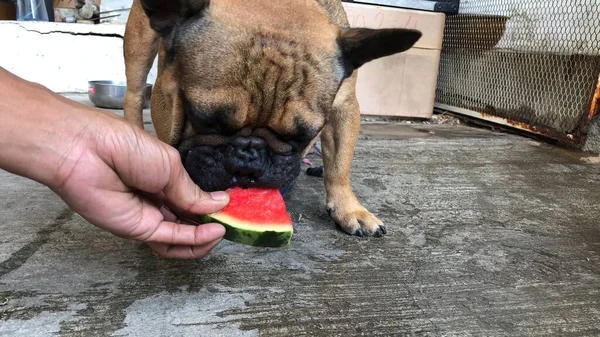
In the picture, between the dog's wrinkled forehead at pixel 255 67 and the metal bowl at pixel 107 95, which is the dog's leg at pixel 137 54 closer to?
the dog's wrinkled forehead at pixel 255 67

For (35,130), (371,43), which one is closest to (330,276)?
(371,43)

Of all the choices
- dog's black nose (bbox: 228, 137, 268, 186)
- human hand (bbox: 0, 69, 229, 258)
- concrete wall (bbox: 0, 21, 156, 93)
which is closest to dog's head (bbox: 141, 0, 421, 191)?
dog's black nose (bbox: 228, 137, 268, 186)

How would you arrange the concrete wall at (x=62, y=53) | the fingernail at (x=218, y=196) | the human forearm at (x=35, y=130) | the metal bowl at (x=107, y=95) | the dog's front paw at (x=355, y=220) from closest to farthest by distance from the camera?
the human forearm at (x=35, y=130)
the fingernail at (x=218, y=196)
the dog's front paw at (x=355, y=220)
the metal bowl at (x=107, y=95)
the concrete wall at (x=62, y=53)

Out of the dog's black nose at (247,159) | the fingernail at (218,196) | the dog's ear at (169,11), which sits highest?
the dog's ear at (169,11)

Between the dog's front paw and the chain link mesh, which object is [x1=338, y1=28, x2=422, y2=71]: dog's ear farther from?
the chain link mesh

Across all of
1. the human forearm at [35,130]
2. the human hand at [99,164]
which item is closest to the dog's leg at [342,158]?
the human hand at [99,164]

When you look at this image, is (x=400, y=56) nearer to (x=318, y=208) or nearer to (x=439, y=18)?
(x=439, y=18)

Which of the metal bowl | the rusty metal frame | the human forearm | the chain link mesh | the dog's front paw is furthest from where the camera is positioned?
the metal bowl

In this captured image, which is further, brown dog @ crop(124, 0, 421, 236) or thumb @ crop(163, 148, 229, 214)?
brown dog @ crop(124, 0, 421, 236)
